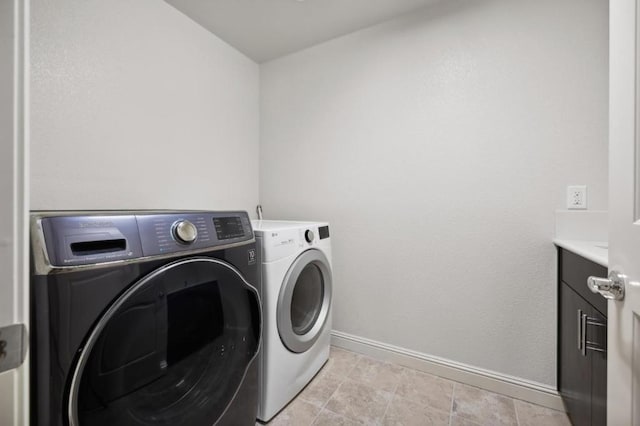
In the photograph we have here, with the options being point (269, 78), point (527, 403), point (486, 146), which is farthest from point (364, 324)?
point (269, 78)

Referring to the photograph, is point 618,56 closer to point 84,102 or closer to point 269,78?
point 84,102

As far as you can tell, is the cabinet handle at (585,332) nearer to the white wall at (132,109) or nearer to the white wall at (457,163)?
the white wall at (457,163)

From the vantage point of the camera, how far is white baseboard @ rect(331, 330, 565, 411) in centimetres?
129

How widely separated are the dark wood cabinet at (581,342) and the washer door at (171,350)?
1170 millimetres

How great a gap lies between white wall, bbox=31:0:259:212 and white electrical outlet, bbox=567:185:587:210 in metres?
1.97

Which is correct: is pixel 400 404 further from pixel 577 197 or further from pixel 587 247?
pixel 577 197

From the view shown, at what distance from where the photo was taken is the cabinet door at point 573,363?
94 centimetres

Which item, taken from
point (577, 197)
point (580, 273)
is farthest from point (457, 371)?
point (577, 197)

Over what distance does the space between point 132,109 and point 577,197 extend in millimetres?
2265

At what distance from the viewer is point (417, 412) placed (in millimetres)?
1245

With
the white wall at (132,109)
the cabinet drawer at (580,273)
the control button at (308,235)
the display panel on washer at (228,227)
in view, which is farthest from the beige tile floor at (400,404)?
the white wall at (132,109)

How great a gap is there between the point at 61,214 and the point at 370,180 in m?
1.47

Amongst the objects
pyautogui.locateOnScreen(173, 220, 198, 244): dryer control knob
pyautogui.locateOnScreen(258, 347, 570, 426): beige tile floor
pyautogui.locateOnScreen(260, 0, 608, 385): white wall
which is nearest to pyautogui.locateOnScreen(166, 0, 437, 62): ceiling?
pyautogui.locateOnScreen(260, 0, 608, 385): white wall

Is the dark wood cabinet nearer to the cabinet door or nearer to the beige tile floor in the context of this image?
the cabinet door
